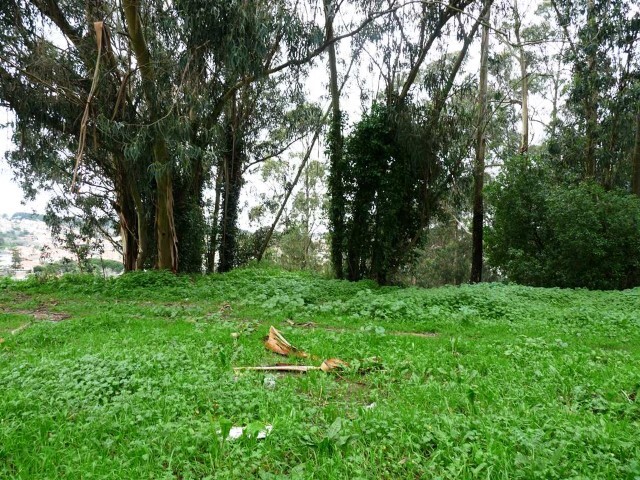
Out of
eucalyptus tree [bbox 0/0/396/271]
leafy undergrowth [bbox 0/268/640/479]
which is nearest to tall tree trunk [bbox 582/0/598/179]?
eucalyptus tree [bbox 0/0/396/271]

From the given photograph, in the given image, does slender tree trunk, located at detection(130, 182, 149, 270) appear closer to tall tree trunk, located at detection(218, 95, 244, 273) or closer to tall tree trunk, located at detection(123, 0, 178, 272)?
tall tree trunk, located at detection(123, 0, 178, 272)

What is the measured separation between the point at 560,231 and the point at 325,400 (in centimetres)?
1305

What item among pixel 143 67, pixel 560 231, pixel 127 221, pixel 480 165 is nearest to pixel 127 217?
pixel 127 221

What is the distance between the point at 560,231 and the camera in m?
14.3

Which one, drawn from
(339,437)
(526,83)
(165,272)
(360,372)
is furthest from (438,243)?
(339,437)

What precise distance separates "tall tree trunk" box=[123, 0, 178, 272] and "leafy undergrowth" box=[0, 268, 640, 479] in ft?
17.2

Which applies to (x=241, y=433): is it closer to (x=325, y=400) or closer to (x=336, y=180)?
(x=325, y=400)

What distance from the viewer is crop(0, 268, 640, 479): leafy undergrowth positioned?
2646 mm

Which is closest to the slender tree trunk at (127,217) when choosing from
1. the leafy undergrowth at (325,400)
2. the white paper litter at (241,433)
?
the leafy undergrowth at (325,400)

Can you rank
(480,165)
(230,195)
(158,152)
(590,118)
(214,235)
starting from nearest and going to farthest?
(158,152) → (480,165) → (590,118) → (214,235) → (230,195)

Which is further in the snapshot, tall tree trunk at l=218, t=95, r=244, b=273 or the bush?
tall tree trunk at l=218, t=95, r=244, b=273

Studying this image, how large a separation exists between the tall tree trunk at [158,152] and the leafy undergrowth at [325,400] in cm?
525

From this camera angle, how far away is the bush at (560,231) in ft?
44.6

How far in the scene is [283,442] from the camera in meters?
2.83
